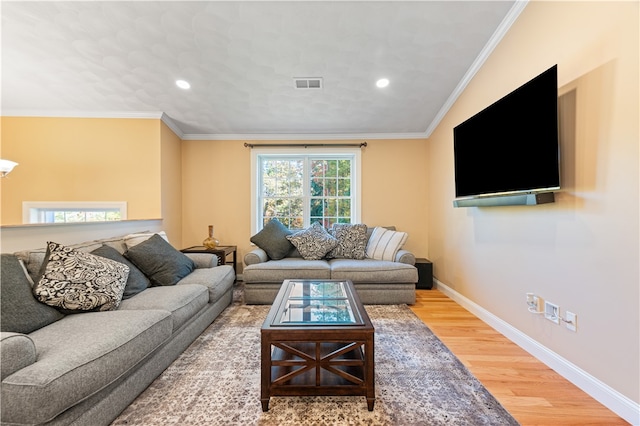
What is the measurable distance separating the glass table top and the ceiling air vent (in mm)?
2227

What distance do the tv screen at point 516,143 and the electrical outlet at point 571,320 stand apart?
2.71 ft

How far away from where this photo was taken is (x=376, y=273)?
3.09 metres

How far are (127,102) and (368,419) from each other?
416 cm

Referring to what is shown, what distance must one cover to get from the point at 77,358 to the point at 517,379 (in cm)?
249

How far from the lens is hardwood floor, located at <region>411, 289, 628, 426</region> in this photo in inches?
55.2

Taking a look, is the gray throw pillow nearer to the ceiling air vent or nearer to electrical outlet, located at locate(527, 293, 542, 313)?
the ceiling air vent

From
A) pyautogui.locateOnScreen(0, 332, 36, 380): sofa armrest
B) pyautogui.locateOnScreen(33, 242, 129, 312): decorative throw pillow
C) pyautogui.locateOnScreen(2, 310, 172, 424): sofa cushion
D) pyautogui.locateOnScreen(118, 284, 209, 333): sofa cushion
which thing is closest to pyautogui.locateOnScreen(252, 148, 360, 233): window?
pyautogui.locateOnScreen(118, 284, 209, 333): sofa cushion

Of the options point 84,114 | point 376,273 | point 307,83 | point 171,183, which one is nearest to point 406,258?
point 376,273

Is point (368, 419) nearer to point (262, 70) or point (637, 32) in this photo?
point (637, 32)

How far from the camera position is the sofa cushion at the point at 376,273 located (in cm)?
308

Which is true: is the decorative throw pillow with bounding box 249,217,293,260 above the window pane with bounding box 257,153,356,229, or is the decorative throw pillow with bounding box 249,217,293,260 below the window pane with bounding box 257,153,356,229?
below

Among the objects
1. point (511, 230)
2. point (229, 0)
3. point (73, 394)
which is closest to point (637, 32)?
point (511, 230)

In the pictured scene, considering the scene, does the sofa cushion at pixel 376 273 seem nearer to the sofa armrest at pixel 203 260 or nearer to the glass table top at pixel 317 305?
the glass table top at pixel 317 305

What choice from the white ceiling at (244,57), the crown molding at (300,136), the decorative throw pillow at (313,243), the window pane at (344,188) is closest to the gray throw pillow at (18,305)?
the white ceiling at (244,57)
